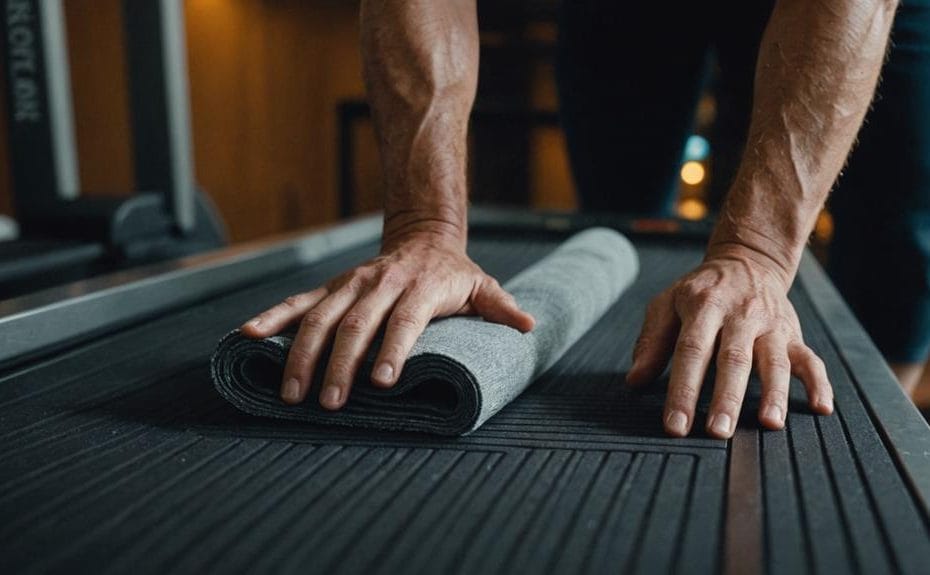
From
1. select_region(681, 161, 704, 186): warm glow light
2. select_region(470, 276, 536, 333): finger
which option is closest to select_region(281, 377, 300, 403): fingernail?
select_region(470, 276, 536, 333): finger

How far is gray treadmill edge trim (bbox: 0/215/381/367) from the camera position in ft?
3.51

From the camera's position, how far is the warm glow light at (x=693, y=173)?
547 centimetres

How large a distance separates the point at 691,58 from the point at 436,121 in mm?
999

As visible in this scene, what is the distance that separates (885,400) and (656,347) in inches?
8.9

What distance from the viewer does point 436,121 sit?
3.90ft

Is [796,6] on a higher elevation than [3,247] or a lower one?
higher

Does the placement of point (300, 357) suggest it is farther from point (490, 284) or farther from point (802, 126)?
point (802, 126)

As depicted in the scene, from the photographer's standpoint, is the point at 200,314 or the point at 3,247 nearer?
the point at 200,314

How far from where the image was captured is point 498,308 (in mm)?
946

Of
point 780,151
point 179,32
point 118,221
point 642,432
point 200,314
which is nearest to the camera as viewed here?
point 642,432

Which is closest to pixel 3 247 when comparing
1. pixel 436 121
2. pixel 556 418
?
pixel 436 121

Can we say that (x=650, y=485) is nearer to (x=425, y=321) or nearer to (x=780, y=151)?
(x=425, y=321)

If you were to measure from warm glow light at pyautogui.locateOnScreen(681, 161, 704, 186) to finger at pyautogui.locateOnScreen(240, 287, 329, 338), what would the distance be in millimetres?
4829

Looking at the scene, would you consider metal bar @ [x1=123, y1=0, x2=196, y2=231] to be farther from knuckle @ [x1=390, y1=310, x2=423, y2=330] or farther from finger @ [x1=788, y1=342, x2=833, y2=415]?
finger @ [x1=788, y1=342, x2=833, y2=415]
